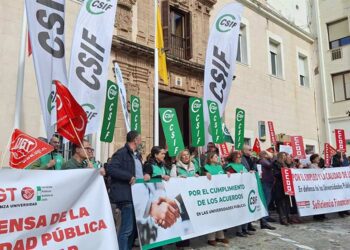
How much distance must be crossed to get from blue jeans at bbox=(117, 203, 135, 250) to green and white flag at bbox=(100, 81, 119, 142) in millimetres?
2807

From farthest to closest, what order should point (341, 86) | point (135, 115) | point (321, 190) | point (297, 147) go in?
point (341, 86) → point (297, 147) → point (135, 115) → point (321, 190)

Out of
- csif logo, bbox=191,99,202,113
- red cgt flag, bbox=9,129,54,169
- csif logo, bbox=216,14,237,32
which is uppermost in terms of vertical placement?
csif logo, bbox=216,14,237,32

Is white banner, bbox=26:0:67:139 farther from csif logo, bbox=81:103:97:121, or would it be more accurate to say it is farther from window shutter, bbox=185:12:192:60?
window shutter, bbox=185:12:192:60

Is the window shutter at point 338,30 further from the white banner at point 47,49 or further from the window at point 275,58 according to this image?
the white banner at point 47,49

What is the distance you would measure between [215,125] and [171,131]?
3.91ft

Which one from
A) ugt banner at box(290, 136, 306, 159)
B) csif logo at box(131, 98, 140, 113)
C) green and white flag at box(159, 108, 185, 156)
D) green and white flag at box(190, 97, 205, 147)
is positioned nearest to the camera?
green and white flag at box(159, 108, 185, 156)

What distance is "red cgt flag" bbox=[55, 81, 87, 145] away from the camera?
4.82 m

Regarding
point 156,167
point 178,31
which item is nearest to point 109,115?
point 156,167

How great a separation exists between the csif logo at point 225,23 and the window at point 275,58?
→ 1016 cm

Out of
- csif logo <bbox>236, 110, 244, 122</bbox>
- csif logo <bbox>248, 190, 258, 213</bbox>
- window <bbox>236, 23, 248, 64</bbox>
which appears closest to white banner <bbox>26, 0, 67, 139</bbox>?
csif logo <bbox>248, 190, 258, 213</bbox>

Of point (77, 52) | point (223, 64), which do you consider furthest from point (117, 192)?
point (223, 64)

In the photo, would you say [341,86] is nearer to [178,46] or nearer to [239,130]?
[178,46]

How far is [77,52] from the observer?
6793mm

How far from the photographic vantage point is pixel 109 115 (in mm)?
8102
